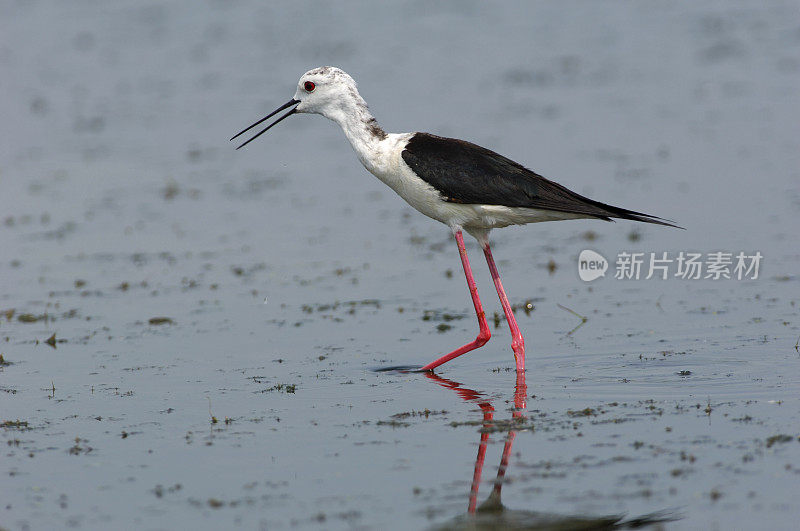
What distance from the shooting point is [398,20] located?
22.9 metres

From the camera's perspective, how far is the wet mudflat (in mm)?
5203

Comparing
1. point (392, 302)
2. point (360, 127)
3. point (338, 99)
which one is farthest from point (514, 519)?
point (392, 302)

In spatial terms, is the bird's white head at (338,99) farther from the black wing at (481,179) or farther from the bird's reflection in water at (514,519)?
the bird's reflection in water at (514,519)

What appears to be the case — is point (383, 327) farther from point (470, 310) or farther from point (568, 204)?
point (568, 204)

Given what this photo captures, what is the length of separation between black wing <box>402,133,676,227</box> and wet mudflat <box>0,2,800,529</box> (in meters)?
1.02

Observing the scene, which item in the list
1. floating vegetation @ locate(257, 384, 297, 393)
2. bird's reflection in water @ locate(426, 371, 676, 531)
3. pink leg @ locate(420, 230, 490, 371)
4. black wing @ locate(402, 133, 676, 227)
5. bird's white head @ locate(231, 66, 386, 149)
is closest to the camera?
bird's reflection in water @ locate(426, 371, 676, 531)

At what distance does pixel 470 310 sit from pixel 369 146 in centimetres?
186

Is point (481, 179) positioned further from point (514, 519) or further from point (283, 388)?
point (514, 519)

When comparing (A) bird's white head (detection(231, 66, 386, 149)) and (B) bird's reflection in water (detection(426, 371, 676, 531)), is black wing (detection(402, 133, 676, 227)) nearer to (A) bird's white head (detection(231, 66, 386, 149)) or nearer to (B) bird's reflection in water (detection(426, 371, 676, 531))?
(A) bird's white head (detection(231, 66, 386, 149))

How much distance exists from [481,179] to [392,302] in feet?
6.56

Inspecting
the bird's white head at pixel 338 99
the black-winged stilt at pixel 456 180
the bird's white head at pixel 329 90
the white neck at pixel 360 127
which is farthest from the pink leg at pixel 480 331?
the bird's white head at pixel 329 90

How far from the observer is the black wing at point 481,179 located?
714cm

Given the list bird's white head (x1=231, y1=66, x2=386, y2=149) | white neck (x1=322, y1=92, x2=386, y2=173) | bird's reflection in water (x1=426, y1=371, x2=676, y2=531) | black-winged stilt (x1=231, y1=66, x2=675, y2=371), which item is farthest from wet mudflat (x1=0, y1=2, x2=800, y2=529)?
bird's white head (x1=231, y1=66, x2=386, y2=149)

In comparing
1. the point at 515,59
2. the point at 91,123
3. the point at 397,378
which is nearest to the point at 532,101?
the point at 515,59
